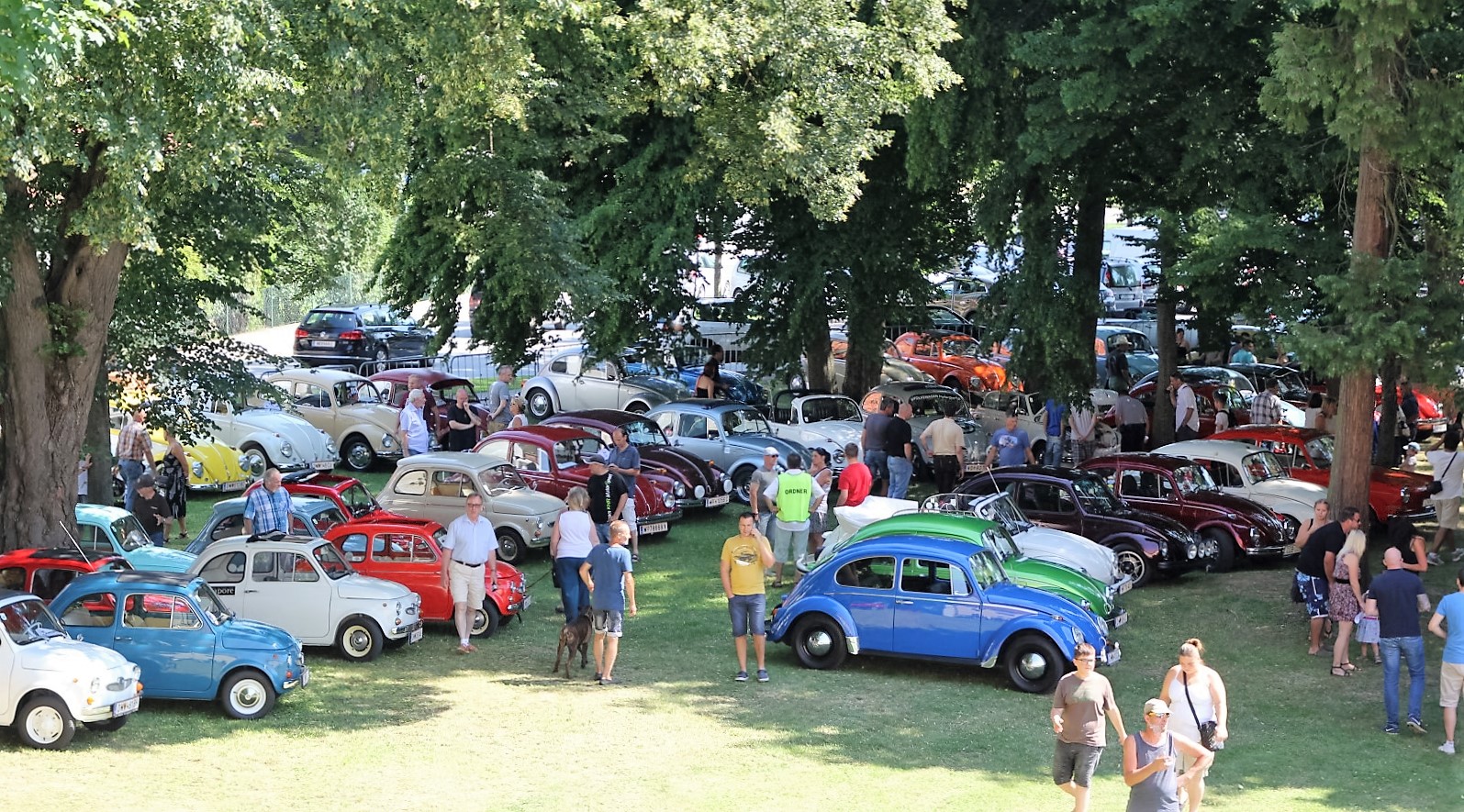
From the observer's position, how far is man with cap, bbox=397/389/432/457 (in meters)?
24.9

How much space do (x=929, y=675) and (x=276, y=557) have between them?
632 centimetres

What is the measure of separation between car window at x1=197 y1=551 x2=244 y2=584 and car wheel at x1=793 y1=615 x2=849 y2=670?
5335 mm

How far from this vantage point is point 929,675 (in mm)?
14828

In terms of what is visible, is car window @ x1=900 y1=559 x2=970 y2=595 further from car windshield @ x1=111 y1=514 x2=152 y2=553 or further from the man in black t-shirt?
car windshield @ x1=111 y1=514 x2=152 y2=553

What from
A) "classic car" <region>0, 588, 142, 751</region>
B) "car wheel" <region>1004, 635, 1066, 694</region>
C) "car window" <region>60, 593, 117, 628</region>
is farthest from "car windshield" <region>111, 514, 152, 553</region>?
"car wheel" <region>1004, 635, 1066, 694</region>

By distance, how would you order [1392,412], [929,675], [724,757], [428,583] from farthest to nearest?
[1392,412] < [428,583] < [929,675] < [724,757]

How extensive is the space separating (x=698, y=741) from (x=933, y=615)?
9.21ft

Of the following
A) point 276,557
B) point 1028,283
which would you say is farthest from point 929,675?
point 1028,283

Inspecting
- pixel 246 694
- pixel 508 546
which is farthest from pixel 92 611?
pixel 508 546

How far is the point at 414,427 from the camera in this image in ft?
81.7

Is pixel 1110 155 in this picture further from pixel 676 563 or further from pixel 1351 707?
pixel 1351 707

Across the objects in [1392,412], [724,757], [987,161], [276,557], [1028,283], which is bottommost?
[724,757]

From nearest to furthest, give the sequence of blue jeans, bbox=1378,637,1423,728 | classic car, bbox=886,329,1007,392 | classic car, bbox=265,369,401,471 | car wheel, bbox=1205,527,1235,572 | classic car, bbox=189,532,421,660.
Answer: blue jeans, bbox=1378,637,1423,728
classic car, bbox=189,532,421,660
car wheel, bbox=1205,527,1235,572
classic car, bbox=265,369,401,471
classic car, bbox=886,329,1007,392

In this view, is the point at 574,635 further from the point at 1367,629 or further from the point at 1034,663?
the point at 1367,629
